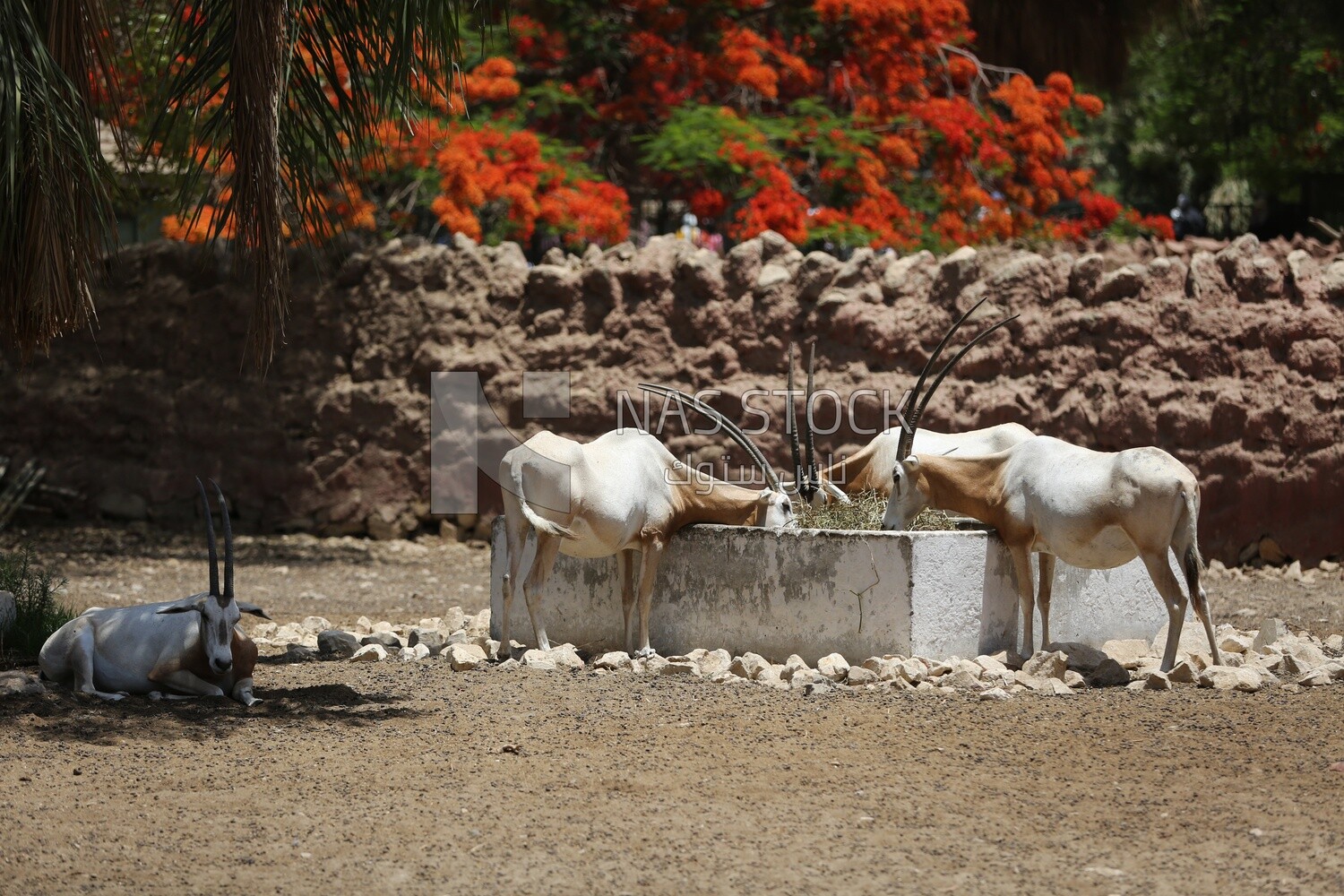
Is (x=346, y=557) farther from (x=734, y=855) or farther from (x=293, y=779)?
(x=734, y=855)

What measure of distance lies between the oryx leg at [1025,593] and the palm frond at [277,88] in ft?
10.7

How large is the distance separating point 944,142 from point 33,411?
7.86 metres

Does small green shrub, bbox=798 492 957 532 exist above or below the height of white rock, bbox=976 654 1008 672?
above

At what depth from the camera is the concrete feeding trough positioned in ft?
22.6

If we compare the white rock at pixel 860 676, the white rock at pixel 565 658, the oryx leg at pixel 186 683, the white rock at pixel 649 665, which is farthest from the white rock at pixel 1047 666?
the oryx leg at pixel 186 683

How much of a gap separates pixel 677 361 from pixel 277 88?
→ 5888 mm

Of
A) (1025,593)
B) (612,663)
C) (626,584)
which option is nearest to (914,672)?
(1025,593)

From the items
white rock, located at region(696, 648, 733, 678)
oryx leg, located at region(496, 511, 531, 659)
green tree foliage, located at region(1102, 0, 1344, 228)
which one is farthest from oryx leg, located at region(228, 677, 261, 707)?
green tree foliage, located at region(1102, 0, 1344, 228)

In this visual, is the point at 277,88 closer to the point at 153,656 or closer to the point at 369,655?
the point at 153,656

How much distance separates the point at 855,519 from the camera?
7.70 metres

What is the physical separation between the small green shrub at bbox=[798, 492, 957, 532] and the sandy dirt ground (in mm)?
1165

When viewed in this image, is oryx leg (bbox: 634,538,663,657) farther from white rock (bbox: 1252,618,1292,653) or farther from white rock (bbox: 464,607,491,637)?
white rock (bbox: 1252,618,1292,653)

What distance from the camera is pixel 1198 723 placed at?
5934 millimetres

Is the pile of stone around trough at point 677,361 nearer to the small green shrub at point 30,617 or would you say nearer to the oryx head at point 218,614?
the small green shrub at point 30,617
